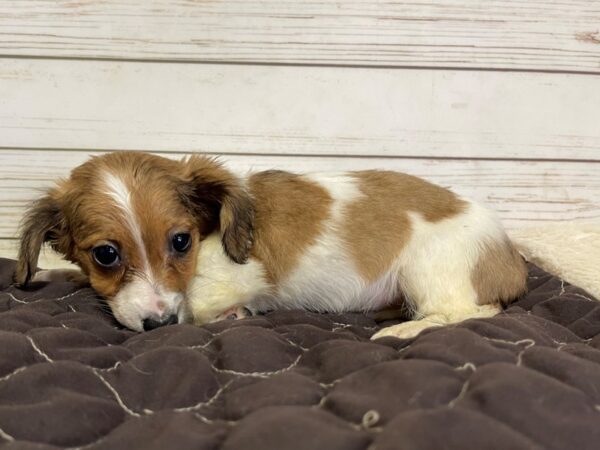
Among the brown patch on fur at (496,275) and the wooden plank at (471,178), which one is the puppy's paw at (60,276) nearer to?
the wooden plank at (471,178)

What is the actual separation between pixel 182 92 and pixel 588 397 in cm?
199

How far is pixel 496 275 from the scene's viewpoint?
1.95 m

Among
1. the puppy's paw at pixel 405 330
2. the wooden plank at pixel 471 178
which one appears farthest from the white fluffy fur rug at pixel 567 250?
the puppy's paw at pixel 405 330

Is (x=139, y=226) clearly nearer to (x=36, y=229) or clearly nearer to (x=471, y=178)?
(x=36, y=229)

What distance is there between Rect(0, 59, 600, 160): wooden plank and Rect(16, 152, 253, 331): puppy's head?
2.28ft

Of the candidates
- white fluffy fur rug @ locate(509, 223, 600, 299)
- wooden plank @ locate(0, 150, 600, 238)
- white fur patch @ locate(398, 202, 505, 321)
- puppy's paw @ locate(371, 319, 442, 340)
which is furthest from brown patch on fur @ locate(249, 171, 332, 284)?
white fluffy fur rug @ locate(509, 223, 600, 299)

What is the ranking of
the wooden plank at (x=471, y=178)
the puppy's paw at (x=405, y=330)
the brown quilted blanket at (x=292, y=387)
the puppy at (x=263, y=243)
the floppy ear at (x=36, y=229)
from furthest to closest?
the wooden plank at (x=471, y=178), the floppy ear at (x=36, y=229), the puppy at (x=263, y=243), the puppy's paw at (x=405, y=330), the brown quilted blanket at (x=292, y=387)

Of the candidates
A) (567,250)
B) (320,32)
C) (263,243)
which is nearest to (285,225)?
(263,243)

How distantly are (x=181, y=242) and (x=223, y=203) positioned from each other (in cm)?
18

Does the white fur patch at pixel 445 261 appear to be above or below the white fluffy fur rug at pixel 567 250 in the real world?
above

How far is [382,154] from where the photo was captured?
8.94 feet

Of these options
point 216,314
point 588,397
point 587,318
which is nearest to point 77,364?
point 216,314

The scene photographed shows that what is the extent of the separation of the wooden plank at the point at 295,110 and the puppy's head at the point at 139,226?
69 cm

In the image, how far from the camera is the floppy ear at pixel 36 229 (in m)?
1.87
